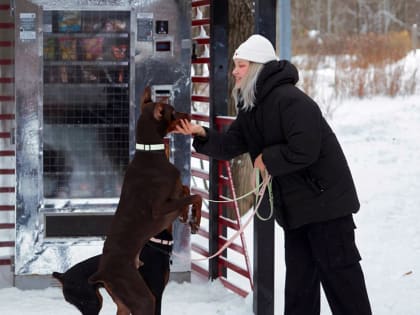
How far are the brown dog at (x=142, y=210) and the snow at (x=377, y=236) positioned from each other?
1.59 meters

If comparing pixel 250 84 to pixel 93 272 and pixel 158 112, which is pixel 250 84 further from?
pixel 93 272

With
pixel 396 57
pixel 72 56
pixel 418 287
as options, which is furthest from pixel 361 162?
pixel 396 57

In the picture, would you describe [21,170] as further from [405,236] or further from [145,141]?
[405,236]

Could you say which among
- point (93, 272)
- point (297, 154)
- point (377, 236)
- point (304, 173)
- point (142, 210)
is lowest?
point (377, 236)

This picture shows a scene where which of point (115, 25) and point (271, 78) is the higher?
point (115, 25)

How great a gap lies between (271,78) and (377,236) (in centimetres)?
451

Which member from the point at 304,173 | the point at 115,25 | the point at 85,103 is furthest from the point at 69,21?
the point at 304,173

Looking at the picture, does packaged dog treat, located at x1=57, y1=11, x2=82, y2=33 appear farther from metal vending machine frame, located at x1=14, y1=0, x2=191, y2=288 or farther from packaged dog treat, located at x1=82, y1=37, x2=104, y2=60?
packaged dog treat, located at x1=82, y1=37, x2=104, y2=60

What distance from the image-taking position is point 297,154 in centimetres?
469

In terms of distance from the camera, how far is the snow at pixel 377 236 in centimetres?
671

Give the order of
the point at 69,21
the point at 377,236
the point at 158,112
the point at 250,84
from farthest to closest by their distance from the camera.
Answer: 1. the point at 377,236
2. the point at 69,21
3. the point at 158,112
4. the point at 250,84

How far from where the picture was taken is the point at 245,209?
9680mm

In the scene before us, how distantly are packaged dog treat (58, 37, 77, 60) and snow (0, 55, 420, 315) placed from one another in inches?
70.6

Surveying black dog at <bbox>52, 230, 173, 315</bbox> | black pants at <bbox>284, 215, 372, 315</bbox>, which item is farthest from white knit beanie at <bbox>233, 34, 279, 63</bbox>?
black dog at <bbox>52, 230, 173, 315</bbox>
